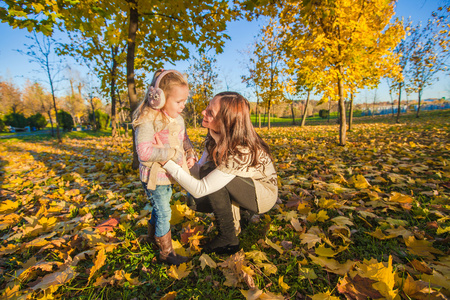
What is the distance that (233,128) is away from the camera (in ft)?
5.38

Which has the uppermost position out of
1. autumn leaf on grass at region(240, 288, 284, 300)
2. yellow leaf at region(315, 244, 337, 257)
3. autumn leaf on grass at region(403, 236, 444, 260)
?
autumn leaf on grass at region(403, 236, 444, 260)

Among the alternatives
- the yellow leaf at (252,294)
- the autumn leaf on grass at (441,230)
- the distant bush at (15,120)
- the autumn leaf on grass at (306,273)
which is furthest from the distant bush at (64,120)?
the autumn leaf on grass at (441,230)

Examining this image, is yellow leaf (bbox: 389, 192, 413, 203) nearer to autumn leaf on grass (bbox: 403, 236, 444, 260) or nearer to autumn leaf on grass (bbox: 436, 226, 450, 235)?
autumn leaf on grass (bbox: 436, 226, 450, 235)

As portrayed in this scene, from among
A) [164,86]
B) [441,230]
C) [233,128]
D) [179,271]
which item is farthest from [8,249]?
[441,230]

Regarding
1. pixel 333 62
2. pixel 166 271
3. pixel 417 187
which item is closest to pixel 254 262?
pixel 166 271

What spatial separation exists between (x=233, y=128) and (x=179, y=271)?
3.98 feet

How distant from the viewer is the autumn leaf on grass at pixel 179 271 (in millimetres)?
1394

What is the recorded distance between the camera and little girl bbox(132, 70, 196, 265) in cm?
150

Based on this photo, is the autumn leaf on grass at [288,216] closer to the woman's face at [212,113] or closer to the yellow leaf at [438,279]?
the yellow leaf at [438,279]

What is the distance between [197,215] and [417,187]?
9.54 feet

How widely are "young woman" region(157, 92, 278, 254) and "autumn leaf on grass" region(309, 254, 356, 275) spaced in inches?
22.6

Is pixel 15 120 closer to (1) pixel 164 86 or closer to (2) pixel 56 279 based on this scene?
(2) pixel 56 279

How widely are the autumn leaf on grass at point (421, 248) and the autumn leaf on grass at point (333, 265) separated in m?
0.55

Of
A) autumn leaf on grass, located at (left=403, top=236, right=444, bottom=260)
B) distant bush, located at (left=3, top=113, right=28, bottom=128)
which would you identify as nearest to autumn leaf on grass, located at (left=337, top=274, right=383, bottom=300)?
autumn leaf on grass, located at (left=403, top=236, right=444, bottom=260)
